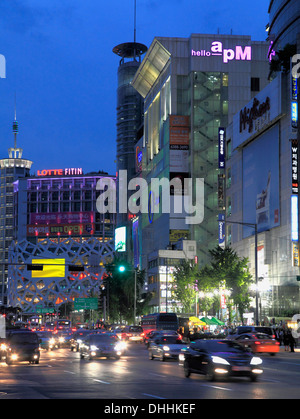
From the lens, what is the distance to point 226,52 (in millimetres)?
142500

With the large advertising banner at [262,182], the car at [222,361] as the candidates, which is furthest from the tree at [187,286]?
the car at [222,361]

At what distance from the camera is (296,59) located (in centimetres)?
8062

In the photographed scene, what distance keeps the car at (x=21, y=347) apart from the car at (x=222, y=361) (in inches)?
535

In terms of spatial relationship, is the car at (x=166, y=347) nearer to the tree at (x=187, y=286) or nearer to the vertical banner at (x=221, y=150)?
the tree at (x=187, y=286)

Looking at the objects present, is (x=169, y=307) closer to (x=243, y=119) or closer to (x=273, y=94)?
(x=243, y=119)

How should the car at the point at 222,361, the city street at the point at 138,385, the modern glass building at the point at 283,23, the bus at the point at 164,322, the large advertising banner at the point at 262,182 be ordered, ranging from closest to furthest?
1. the city street at the point at 138,385
2. the car at the point at 222,361
3. the bus at the point at 164,322
4. the large advertising banner at the point at 262,182
5. the modern glass building at the point at 283,23

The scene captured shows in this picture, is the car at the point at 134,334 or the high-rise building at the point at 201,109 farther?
the high-rise building at the point at 201,109

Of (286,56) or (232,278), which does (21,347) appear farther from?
(286,56)

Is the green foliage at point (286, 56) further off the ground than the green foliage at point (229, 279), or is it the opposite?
the green foliage at point (286, 56)

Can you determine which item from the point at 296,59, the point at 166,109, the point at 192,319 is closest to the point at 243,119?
the point at 296,59

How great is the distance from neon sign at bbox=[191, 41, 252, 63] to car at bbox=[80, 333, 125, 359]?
110m

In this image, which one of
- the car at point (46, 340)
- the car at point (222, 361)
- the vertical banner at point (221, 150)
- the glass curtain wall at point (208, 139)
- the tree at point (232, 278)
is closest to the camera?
the car at point (222, 361)

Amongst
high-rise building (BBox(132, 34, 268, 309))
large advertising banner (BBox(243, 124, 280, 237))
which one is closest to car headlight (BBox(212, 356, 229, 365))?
large advertising banner (BBox(243, 124, 280, 237))

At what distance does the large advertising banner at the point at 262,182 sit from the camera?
89.4 m
